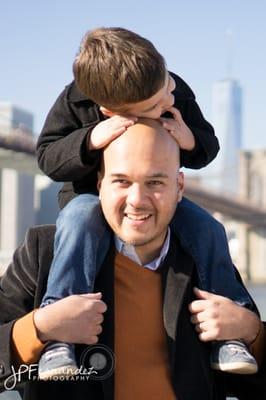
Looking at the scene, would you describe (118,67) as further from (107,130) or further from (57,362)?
(57,362)

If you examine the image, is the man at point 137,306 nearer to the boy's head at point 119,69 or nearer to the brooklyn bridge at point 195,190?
the boy's head at point 119,69

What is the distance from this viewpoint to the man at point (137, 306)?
0.89 m

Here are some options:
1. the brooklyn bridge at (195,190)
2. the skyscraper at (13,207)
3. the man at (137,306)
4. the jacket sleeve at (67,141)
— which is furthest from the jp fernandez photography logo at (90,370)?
Answer: the skyscraper at (13,207)

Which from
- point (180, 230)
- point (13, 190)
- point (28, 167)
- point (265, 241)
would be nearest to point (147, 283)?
point (180, 230)

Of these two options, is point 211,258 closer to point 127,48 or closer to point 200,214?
point 200,214

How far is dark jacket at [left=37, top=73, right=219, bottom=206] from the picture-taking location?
0.94 meters

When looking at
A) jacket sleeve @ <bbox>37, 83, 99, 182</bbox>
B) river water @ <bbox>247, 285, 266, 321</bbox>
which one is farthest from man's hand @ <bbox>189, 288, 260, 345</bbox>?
river water @ <bbox>247, 285, 266, 321</bbox>

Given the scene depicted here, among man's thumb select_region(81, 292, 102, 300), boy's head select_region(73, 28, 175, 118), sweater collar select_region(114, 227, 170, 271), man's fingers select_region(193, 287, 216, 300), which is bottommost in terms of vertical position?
man's fingers select_region(193, 287, 216, 300)

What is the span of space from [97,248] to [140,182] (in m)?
0.10

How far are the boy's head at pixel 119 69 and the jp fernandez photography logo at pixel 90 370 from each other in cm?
29

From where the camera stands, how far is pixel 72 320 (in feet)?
2.93

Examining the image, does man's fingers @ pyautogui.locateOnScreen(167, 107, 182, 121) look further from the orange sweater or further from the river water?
the river water

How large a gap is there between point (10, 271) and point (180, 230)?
0.72 ft

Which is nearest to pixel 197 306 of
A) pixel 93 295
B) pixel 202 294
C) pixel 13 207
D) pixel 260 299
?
pixel 202 294
